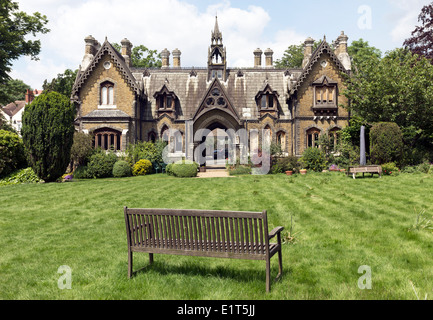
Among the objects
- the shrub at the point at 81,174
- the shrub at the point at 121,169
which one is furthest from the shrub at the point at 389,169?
the shrub at the point at 81,174

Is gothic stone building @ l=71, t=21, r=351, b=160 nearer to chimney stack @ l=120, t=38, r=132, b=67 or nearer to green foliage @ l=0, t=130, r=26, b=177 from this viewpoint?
chimney stack @ l=120, t=38, r=132, b=67

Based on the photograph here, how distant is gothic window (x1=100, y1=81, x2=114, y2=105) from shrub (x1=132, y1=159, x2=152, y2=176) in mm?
7473

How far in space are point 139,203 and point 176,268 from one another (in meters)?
6.97

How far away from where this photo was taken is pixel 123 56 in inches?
1425

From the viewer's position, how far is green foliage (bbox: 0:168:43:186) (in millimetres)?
21016

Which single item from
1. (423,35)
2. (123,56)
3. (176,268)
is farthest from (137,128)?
(423,35)

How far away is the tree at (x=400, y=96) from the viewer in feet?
79.5

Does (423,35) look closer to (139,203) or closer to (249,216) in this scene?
(139,203)

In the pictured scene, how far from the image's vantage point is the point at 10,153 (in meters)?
21.9

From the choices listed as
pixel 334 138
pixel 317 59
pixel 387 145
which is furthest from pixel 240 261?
pixel 317 59

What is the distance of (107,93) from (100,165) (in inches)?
332
